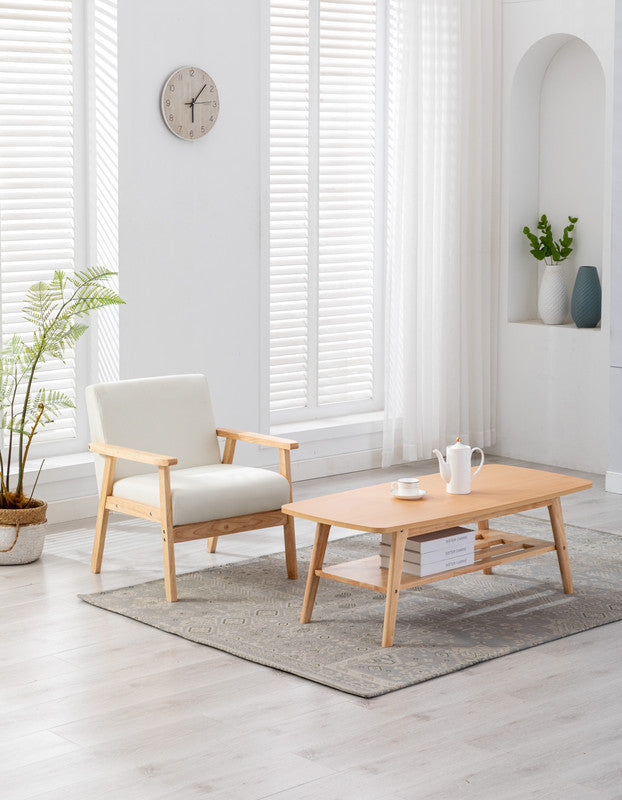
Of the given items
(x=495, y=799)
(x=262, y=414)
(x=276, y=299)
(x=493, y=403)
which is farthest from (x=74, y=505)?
(x=495, y=799)

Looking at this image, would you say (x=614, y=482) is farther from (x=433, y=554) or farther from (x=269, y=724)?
(x=269, y=724)

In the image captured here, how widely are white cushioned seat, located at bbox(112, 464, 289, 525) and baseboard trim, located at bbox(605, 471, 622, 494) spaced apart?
228 cm

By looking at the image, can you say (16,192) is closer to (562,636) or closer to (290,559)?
(290,559)

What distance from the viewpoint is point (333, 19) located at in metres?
6.98

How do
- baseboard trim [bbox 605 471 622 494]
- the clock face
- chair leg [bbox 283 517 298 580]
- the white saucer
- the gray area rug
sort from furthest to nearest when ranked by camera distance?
baseboard trim [bbox 605 471 622 494] → the clock face → chair leg [bbox 283 517 298 580] → the white saucer → the gray area rug

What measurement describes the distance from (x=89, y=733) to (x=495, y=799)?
1.15 meters

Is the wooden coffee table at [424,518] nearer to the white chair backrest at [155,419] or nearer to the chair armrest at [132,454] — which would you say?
the chair armrest at [132,454]

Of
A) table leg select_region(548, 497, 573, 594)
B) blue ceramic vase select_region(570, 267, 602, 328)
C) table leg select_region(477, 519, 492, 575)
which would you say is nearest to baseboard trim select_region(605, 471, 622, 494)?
blue ceramic vase select_region(570, 267, 602, 328)

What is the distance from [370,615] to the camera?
181 inches

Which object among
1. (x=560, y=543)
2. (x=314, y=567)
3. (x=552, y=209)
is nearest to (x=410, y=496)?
(x=314, y=567)

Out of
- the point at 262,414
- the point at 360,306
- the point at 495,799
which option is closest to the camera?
the point at 495,799

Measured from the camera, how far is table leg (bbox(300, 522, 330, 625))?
4.43 meters

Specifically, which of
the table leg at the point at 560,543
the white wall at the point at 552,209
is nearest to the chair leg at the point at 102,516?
the table leg at the point at 560,543

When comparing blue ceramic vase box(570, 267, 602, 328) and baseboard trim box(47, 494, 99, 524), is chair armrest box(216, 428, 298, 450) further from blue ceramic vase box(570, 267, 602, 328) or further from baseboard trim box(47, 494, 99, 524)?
blue ceramic vase box(570, 267, 602, 328)
